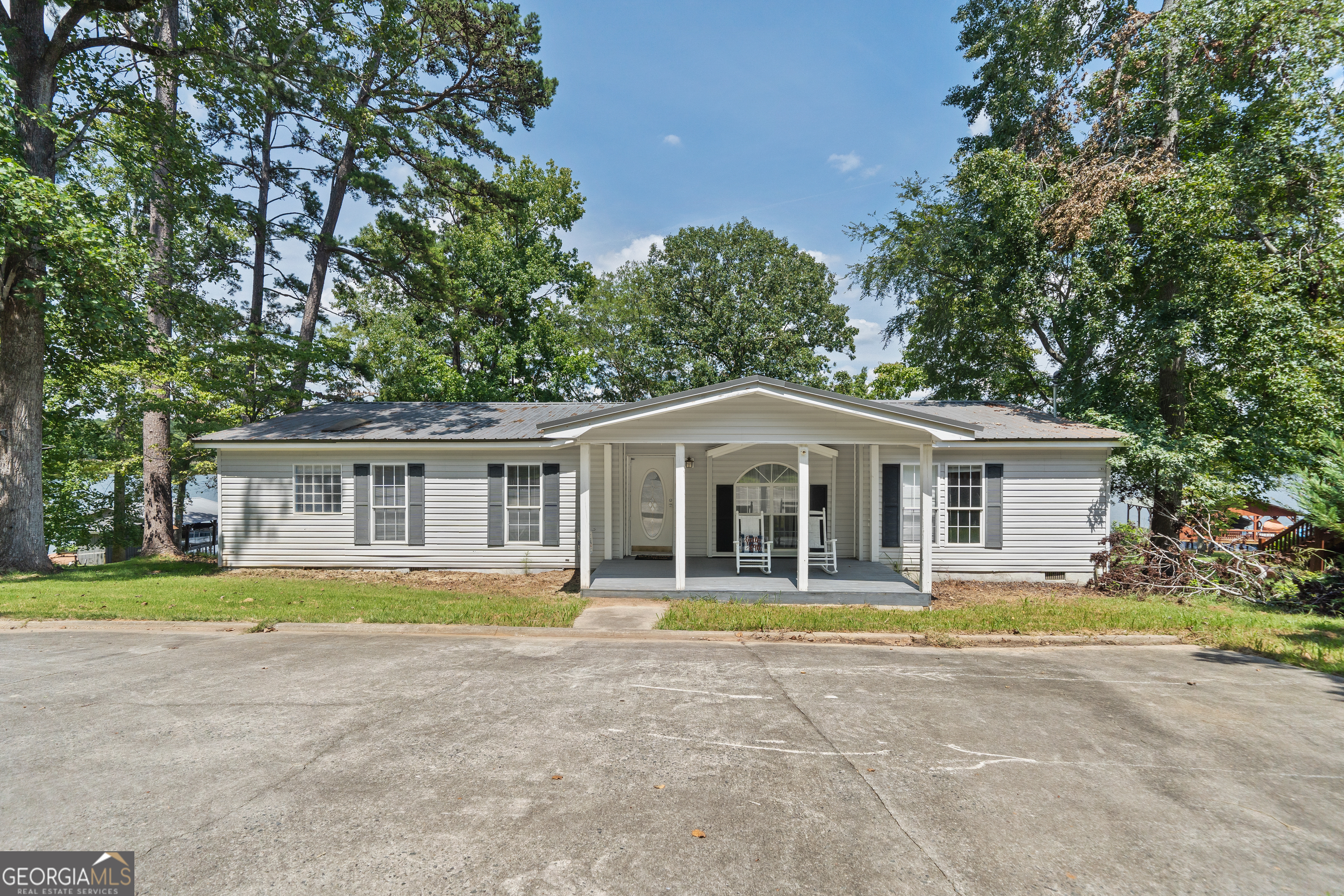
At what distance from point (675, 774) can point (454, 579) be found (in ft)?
31.7

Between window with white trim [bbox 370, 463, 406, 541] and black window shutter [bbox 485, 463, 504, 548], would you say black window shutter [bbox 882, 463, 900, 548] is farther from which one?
window with white trim [bbox 370, 463, 406, 541]

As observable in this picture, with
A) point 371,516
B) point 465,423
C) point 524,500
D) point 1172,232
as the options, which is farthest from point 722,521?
point 1172,232

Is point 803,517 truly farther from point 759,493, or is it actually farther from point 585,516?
point 585,516

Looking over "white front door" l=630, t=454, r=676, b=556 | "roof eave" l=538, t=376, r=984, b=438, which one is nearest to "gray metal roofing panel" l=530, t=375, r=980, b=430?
"roof eave" l=538, t=376, r=984, b=438

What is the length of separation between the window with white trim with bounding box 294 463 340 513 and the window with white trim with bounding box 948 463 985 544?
44.9ft

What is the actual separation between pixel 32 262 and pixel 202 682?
11.2 meters

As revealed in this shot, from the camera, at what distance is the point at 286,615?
8.45 m

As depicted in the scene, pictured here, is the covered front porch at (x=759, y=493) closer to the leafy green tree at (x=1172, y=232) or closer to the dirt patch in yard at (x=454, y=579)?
the dirt patch in yard at (x=454, y=579)

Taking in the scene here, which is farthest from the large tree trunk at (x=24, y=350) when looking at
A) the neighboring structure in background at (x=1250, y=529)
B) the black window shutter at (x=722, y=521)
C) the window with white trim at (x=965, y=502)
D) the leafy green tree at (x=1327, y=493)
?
the neighboring structure in background at (x=1250, y=529)

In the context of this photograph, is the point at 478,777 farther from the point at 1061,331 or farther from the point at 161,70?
the point at 161,70

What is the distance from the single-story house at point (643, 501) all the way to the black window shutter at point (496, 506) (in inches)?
1.2

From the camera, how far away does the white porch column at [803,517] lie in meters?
9.46

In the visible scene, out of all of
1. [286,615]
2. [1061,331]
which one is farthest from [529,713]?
[1061,331]

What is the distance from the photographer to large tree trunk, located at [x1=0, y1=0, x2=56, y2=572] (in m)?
11.4
